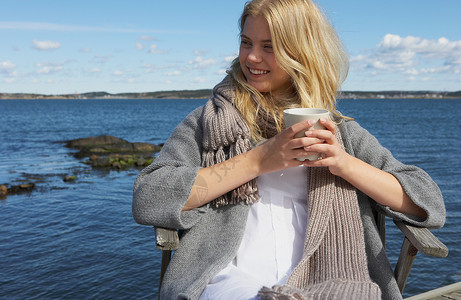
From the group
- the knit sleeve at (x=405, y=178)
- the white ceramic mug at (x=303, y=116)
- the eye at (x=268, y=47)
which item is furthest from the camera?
the eye at (x=268, y=47)

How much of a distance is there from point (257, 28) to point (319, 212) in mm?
994

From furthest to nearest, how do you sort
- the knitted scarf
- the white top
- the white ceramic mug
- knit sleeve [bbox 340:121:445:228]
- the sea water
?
the sea water, knit sleeve [bbox 340:121:445:228], the knitted scarf, the white top, the white ceramic mug

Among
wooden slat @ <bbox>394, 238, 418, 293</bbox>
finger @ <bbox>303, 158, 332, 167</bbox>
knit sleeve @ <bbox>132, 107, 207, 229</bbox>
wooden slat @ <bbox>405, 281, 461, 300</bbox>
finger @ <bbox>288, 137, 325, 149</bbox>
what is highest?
finger @ <bbox>288, 137, 325, 149</bbox>

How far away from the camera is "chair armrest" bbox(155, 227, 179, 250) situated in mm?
2023

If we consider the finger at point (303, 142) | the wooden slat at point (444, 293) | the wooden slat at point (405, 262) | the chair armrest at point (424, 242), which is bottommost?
the wooden slat at point (444, 293)

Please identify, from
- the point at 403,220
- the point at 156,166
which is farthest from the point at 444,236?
the point at 156,166

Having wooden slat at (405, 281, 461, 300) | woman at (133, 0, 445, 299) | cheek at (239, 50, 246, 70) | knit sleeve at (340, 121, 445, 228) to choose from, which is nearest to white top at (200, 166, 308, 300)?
woman at (133, 0, 445, 299)

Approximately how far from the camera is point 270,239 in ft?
6.92

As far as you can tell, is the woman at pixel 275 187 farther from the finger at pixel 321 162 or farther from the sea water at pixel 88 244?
the sea water at pixel 88 244

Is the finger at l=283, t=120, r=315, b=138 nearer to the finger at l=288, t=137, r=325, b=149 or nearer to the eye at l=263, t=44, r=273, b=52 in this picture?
the finger at l=288, t=137, r=325, b=149

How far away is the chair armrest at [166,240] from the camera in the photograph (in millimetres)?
2023

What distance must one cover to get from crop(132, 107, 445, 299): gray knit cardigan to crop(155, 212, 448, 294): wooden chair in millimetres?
45

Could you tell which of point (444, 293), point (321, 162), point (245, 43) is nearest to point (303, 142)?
point (321, 162)

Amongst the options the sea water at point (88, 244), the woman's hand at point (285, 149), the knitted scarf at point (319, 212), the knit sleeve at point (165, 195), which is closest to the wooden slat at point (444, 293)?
the knitted scarf at point (319, 212)
